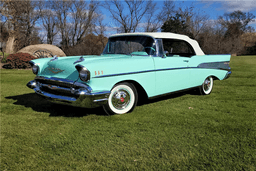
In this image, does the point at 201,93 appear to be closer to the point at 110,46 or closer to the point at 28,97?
the point at 110,46

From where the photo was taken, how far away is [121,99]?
13.4 feet

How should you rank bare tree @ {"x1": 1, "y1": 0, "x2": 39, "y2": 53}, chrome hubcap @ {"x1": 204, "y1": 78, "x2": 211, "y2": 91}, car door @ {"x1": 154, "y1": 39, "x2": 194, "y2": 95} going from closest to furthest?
car door @ {"x1": 154, "y1": 39, "x2": 194, "y2": 95} → chrome hubcap @ {"x1": 204, "y1": 78, "x2": 211, "y2": 91} → bare tree @ {"x1": 1, "y1": 0, "x2": 39, "y2": 53}

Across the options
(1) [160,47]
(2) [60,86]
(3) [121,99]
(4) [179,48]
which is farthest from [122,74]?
(4) [179,48]

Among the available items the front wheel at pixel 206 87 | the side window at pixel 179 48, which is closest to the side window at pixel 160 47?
the side window at pixel 179 48

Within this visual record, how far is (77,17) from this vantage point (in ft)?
121

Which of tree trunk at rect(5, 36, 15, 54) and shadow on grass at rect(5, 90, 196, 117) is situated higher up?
tree trunk at rect(5, 36, 15, 54)

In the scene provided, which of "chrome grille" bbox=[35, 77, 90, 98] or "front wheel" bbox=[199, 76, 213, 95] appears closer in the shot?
"chrome grille" bbox=[35, 77, 90, 98]

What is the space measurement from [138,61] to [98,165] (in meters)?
2.28

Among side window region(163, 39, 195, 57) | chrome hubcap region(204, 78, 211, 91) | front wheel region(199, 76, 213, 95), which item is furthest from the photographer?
chrome hubcap region(204, 78, 211, 91)

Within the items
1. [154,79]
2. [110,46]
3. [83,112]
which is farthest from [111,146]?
[110,46]

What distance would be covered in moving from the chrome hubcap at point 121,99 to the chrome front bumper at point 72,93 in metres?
0.31

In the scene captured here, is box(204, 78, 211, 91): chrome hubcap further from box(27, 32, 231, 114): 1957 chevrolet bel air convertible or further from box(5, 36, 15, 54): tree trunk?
box(5, 36, 15, 54): tree trunk

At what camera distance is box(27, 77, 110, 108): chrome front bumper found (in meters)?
3.56

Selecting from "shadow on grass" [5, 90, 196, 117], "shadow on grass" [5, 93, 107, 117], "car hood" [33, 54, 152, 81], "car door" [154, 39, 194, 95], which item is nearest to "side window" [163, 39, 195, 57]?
"car door" [154, 39, 194, 95]
